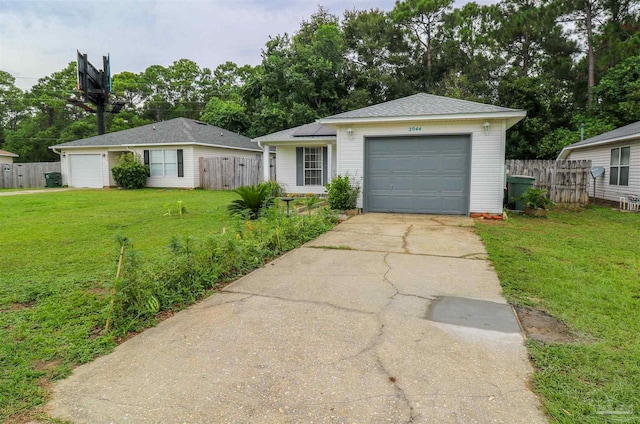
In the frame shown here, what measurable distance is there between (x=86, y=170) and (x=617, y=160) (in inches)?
962

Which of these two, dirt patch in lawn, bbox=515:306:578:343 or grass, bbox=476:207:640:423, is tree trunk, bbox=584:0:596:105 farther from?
dirt patch in lawn, bbox=515:306:578:343

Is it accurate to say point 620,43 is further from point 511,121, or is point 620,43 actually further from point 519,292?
point 519,292

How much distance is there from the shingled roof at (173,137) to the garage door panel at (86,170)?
775 millimetres

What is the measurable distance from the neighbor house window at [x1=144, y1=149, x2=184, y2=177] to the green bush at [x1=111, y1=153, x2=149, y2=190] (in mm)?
435

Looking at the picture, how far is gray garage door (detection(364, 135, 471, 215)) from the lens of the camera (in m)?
9.71

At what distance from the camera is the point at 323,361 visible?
2.57 meters

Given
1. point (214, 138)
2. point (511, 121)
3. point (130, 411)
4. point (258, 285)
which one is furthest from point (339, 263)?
point (214, 138)

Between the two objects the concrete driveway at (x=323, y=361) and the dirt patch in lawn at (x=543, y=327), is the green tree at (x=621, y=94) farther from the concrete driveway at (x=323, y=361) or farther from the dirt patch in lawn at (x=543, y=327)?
the dirt patch in lawn at (x=543, y=327)

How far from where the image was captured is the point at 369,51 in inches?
1070

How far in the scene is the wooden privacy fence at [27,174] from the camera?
74.4 feet

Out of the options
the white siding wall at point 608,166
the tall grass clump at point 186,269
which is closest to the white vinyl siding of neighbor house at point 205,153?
the tall grass clump at point 186,269

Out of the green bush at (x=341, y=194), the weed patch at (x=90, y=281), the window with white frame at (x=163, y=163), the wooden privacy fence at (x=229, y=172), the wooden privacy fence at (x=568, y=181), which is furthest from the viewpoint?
the window with white frame at (x=163, y=163)

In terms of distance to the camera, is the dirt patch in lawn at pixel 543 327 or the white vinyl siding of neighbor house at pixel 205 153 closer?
A: the dirt patch in lawn at pixel 543 327

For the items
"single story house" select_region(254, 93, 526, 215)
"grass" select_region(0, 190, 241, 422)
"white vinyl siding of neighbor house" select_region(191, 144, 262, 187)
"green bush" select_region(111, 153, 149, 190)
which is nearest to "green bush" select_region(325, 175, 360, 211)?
"single story house" select_region(254, 93, 526, 215)
